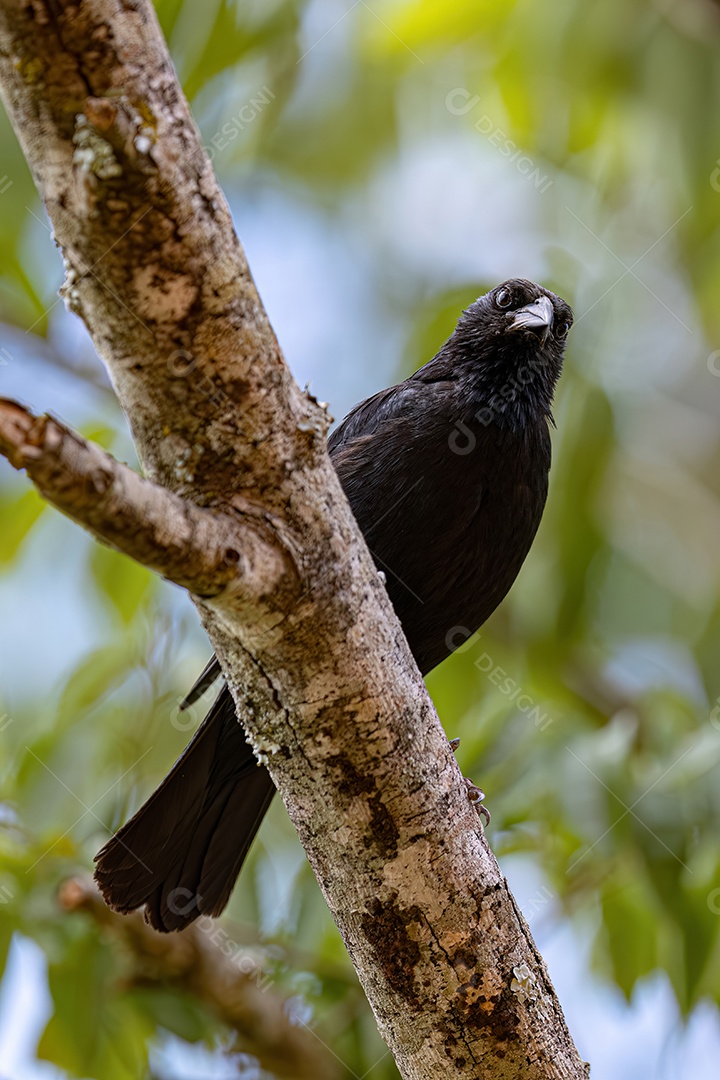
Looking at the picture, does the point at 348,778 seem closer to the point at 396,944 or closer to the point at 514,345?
the point at 396,944

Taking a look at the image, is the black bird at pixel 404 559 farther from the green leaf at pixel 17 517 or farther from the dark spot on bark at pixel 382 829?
the dark spot on bark at pixel 382 829

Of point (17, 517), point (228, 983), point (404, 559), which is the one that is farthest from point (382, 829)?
point (17, 517)

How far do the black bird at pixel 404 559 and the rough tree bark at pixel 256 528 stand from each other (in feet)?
3.24

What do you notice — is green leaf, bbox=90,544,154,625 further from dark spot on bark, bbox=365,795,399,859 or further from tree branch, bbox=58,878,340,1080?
dark spot on bark, bbox=365,795,399,859

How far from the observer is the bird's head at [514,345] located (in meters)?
3.40

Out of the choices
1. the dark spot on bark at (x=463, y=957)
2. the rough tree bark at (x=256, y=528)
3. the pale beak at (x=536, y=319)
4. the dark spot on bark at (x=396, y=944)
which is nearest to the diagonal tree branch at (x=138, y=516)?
the rough tree bark at (x=256, y=528)

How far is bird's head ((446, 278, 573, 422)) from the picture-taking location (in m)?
3.40

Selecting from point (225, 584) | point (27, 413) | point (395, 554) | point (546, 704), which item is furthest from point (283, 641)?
point (546, 704)

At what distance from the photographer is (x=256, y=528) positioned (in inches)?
69.7

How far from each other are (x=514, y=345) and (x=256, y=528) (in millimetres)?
2031

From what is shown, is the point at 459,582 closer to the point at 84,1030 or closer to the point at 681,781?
the point at 681,781

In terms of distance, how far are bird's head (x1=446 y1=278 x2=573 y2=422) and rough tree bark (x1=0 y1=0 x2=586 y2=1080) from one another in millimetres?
1503

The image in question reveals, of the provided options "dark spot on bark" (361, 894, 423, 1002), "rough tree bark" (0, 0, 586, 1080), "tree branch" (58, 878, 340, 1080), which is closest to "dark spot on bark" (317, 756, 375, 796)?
"rough tree bark" (0, 0, 586, 1080)

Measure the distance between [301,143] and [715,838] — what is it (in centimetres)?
371
